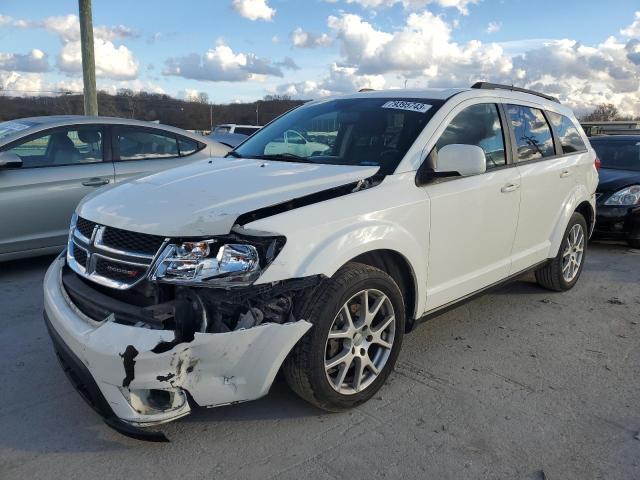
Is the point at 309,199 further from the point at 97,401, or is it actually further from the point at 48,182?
the point at 48,182

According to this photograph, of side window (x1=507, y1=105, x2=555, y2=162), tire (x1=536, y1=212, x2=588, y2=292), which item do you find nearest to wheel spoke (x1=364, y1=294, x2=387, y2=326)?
side window (x1=507, y1=105, x2=555, y2=162)

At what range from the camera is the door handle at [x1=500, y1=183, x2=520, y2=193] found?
3.93m

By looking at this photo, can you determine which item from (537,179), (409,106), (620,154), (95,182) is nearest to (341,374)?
(409,106)

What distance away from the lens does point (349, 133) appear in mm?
3799

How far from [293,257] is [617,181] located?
626cm

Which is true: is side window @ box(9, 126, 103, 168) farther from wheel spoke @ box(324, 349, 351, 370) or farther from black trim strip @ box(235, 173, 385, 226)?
wheel spoke @ box(324, 349, 351, 370)

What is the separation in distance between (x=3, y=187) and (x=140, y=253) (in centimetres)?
335

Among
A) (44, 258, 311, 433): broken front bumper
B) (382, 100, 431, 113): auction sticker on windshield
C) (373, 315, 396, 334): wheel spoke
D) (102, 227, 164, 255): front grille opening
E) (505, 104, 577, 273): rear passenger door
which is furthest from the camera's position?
(505, 104, 577, 273): rear passenger door

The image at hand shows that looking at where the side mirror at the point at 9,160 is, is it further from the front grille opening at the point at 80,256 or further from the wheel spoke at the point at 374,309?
the wheel spoke at the point at 374,309

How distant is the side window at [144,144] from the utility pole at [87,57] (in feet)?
15.4

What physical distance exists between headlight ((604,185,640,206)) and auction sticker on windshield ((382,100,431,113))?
468 centimetres

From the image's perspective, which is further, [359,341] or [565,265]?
[565,265]

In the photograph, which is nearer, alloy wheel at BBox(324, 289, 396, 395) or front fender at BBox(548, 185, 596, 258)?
alloy wheel at BBox(324, 289, 396, 395)

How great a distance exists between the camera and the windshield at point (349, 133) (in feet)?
11.5
